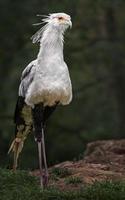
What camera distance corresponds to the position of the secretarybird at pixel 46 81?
11.1 metres

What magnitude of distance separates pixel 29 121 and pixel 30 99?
70cm

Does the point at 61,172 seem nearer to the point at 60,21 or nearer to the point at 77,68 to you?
the point at 60,21

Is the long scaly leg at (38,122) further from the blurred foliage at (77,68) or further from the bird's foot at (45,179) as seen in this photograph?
the blurred foliage at (77,68)

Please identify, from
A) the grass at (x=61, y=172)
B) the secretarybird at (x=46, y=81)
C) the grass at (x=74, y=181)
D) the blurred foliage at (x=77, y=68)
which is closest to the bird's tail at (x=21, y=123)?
the secretarybird at (x=46, y=81)

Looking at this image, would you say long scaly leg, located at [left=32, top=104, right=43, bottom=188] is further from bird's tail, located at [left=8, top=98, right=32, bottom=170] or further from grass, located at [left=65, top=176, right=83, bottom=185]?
grass, located at [left=65, top=176, right=83, bottom=185]

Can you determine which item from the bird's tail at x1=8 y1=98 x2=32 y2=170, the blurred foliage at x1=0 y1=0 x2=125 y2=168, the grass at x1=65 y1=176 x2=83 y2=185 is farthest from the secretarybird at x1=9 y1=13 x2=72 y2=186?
the blurred foliage at x1=0 y1=0 x2=125 y2=168

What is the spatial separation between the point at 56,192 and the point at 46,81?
1.59 meters

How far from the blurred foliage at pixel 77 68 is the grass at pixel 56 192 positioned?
8269mm

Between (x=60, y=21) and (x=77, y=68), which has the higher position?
(x=77, y=68)

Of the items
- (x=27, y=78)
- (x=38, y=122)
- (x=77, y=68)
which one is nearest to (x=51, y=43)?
(x=27, y=78)

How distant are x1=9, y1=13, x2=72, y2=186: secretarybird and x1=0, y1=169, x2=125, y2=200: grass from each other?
36 centimetres

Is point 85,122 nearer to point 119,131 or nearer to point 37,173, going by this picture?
point 119,131

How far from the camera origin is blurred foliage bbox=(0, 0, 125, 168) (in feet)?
74.7

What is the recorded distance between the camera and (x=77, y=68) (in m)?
28.3
